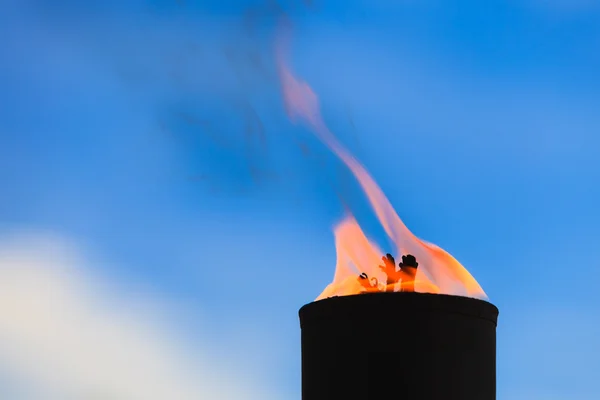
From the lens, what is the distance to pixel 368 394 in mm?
7738

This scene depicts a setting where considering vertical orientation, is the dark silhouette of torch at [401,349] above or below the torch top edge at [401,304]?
below

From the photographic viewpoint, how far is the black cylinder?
7.70 metres

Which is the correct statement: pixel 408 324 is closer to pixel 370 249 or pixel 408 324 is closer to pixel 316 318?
pixel 316 318

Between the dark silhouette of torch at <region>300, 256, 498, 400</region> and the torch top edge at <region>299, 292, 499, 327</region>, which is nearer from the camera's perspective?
the dark silhouette of torch at <region>300, 256, 498, 400</region>

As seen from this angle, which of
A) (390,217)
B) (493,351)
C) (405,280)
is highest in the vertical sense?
(390,217)

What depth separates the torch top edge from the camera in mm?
7828

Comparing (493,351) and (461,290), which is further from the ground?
(461,290)

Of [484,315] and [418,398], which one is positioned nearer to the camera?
[418,398]

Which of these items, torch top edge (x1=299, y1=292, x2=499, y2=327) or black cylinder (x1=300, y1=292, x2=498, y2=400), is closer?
black cylinder (x1=300, y1=292, x2=498, y2=400)

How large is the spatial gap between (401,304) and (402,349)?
381 millimetres

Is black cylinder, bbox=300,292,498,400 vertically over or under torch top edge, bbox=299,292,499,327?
under

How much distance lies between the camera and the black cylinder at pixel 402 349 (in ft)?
25.2

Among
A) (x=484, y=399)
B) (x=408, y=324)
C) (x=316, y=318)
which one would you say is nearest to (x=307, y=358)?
(x=316, y=318)

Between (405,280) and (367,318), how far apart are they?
0.79 m
